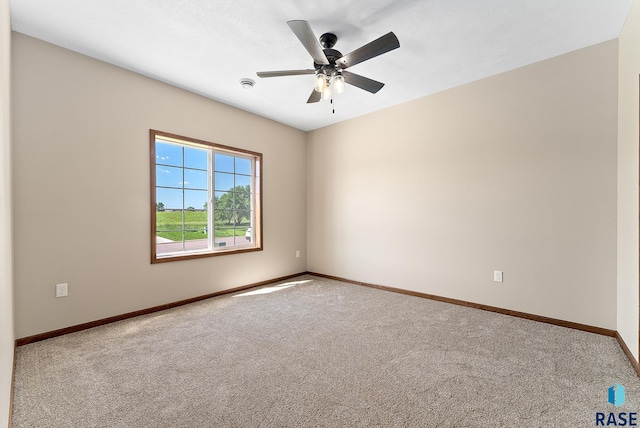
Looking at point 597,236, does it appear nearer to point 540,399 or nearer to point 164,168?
point 540,399

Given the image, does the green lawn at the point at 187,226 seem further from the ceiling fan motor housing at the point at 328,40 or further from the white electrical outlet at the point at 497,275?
Answer: the white electrical outlet at the point at 497,275

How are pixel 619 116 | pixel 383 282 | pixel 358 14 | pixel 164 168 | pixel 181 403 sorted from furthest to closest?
pixel 383 282 → pixel 164 168 → pixel 619 116 → pixel 358 14 → pixel 181 403

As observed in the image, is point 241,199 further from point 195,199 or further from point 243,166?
point 195,199

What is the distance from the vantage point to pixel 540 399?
1646 mm

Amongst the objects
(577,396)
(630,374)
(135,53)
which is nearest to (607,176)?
(630,374)

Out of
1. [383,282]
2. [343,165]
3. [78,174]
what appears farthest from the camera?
[343,165]

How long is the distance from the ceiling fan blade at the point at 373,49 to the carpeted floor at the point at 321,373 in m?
2.31

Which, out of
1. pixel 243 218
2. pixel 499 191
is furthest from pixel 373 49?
pixel 243 218

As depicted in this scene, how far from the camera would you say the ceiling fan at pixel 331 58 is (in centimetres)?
197

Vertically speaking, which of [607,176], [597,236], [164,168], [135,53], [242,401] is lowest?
[242,401]

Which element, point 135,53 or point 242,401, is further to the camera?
point 135,53

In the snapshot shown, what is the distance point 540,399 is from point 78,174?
4.01 meters

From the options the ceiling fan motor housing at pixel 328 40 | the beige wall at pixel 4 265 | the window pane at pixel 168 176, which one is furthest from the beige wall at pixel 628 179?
the window pane at pixel 168 176

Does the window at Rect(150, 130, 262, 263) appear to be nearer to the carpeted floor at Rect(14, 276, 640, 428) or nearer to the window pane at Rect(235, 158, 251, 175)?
the window pane at Rect(235, 158, 251, 175)
